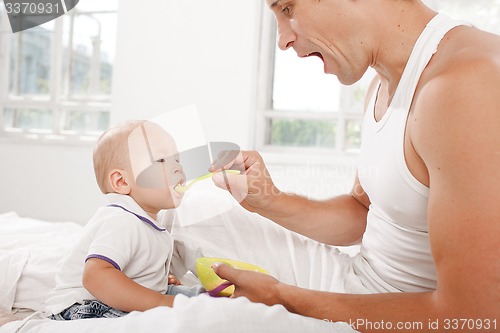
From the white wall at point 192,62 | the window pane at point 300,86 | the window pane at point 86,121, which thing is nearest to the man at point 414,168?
the white wall at point 192,62

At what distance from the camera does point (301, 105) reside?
3.70 meters

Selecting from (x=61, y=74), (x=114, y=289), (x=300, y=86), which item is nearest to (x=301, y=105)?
(x=300, y=86)

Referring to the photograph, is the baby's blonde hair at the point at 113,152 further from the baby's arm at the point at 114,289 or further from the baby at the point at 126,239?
the baby's arm at the point at 114,289

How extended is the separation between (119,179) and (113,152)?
0.07 m

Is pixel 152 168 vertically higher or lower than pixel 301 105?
lower

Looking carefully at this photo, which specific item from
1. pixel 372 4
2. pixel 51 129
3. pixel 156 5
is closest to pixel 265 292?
pixel 372 4

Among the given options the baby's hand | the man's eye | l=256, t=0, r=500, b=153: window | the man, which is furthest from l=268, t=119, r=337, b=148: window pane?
the man's eye

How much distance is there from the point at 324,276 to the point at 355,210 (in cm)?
25

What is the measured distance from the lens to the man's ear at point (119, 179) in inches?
51.6

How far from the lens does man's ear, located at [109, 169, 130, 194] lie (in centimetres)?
131

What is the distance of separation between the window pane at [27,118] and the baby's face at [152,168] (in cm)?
334

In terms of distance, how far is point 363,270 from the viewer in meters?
1.26

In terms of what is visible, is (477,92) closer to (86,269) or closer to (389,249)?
(389,249)

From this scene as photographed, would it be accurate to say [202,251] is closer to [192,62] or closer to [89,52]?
[192,62]
